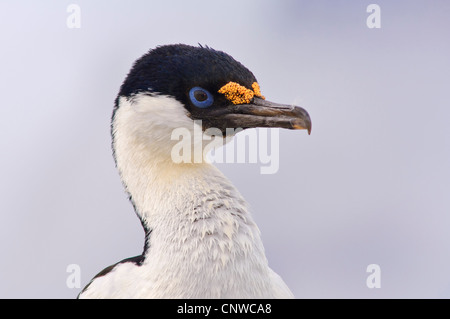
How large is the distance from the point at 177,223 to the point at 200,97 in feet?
1.29

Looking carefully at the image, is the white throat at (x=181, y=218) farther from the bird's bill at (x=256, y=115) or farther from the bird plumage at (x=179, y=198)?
the bird's bill at (x=256, y=115)

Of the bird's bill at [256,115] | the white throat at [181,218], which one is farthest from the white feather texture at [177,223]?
the bird's bill at [256,115]

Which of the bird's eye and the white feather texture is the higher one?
the bird's eye

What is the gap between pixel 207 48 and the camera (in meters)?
1.50

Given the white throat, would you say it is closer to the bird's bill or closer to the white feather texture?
the white feather texture

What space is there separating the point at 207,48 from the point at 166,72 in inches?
6.3

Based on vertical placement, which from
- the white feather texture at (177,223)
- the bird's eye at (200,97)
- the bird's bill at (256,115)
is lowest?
the white feather texture at (177,223)

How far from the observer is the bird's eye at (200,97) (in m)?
1.45

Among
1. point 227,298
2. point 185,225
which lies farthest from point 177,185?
point 227,298

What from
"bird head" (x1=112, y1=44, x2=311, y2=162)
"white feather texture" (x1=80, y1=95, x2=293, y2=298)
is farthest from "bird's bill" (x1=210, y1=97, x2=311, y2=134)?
"white feather texture" (x1=80, y1=95, x2=293, y2=298)

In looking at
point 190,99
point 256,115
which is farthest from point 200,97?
point 256,115

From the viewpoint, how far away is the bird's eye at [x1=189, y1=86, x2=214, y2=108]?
145cm
